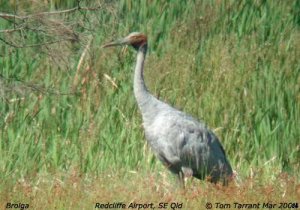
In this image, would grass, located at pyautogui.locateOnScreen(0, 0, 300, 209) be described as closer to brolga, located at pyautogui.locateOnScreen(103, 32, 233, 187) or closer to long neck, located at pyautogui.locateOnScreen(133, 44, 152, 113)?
brolga, located at pyautogui.locateOnScreen(103, 32, 233, 187)

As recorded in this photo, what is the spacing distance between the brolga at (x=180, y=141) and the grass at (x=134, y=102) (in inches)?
6.4

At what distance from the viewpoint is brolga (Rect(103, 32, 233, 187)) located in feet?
30.6

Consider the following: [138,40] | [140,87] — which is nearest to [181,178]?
[140,87]

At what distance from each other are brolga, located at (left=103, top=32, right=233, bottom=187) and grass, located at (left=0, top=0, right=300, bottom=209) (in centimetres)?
16

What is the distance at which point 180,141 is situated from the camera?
9438 mm

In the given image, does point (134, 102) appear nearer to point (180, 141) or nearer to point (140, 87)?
point (140, 87)

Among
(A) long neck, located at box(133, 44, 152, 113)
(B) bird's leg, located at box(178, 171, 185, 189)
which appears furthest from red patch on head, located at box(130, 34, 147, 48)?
(B) bird's leg, located at box(178, 171, 185, 189)

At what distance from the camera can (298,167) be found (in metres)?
10.1

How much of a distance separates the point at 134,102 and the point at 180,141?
4.46ft

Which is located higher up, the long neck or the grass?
the long neck

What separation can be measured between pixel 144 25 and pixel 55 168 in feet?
8.42

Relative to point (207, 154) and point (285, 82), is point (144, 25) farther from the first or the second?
point (207, 154)

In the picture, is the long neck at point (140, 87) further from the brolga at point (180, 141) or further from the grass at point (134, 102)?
the grass at point (134, 102)

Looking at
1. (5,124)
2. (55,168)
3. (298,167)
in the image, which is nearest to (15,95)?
(5,124)
